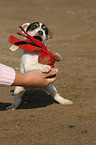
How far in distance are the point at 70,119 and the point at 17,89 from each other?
0.95m

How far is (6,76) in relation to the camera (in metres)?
3.10

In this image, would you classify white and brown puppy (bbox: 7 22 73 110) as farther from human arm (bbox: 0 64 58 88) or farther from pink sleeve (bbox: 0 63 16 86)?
pink sleeve (bbox: 0 63 16 86)

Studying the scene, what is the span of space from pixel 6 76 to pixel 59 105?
1.94 meters

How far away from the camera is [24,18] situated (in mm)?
15102

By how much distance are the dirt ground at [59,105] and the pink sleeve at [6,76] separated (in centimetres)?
74

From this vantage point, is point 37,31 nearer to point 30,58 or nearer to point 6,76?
point 30,58

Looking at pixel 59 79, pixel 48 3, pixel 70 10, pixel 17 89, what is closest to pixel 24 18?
pixel 70 10

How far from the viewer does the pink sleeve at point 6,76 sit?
308 centimetres

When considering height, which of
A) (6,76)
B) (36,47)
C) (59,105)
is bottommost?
(59,105)

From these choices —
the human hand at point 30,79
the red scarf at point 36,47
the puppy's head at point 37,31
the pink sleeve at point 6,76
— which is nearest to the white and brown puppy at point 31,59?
the puppy's head at point 37,31

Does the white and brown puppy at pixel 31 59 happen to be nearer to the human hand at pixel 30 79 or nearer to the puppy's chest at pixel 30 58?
the puppy's chest at pixel 30 58

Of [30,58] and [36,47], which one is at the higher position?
[36,47]

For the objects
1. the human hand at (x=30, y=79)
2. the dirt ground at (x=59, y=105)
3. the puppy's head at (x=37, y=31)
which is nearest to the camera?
the human hand at (x=30, y=79)

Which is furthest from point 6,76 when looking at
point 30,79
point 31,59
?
point 31,59
